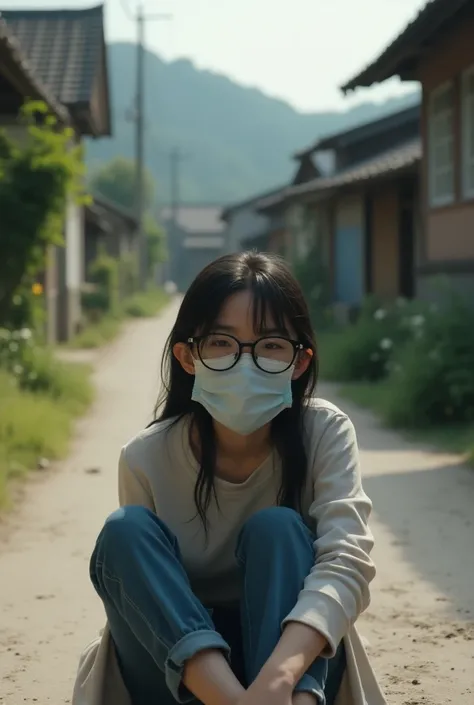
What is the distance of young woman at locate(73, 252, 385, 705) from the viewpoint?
8.91 ft

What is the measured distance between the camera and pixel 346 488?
9.84 ft

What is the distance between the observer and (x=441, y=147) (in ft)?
43.3

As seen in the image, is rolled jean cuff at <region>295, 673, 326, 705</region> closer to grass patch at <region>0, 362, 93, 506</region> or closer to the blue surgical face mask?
the blue surgical face mask

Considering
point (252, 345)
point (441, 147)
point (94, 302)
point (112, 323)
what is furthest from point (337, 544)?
point (94, 302)

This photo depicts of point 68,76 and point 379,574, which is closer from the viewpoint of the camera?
point 379,574

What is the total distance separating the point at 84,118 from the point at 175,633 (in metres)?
18.1

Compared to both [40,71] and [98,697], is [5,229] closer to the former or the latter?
[98,697]

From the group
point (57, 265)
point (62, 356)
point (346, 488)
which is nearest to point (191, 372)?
point (346, 488)

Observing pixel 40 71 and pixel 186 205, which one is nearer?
pixel 40 71

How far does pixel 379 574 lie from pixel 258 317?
8.43 feet

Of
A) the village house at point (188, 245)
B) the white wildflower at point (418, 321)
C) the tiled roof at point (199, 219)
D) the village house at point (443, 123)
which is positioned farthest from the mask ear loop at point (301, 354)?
the tiled roof at point (199, 219)

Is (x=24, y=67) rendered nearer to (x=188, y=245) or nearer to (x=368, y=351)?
(x=368, y=351)

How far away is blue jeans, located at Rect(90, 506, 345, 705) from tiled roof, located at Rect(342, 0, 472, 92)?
7813 mm

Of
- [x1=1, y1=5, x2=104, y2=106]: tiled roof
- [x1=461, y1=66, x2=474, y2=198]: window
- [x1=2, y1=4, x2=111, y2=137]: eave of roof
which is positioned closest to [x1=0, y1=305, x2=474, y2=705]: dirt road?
[x1=461, y1=66, x2=474, y2=198]: window
